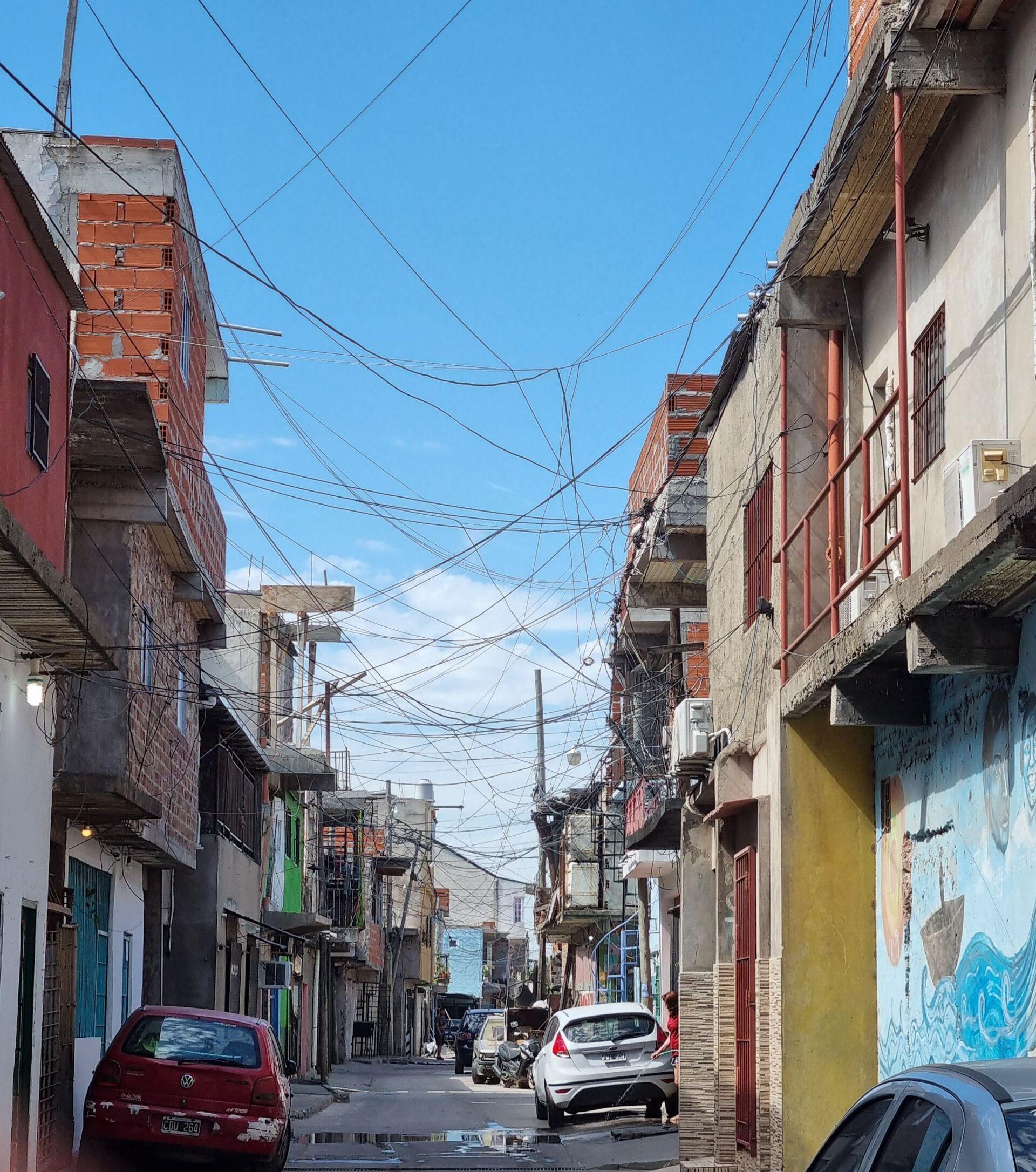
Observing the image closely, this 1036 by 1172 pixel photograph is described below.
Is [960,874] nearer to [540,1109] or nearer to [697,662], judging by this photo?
[540,1109]

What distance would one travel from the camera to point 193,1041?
602 inches

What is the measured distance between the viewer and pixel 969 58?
961cm

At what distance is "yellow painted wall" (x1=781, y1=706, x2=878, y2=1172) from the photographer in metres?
12.2

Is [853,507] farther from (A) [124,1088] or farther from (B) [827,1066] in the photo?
(A) [124,1088]

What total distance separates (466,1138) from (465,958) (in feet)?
292

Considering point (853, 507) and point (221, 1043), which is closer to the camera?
point (853, 507)

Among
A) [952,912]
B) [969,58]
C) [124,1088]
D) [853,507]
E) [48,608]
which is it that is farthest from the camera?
[124,1088]

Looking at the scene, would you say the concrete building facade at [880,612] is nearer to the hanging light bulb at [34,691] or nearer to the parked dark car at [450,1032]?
the hanging light bulb at [34,691]

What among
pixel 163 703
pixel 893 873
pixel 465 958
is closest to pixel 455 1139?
pixel 163 703

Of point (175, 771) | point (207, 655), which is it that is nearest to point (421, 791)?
point (207, 655)

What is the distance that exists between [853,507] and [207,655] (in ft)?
68.3

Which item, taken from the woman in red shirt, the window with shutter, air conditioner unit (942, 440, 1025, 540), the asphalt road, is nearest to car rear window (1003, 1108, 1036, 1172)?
air conditioner unit (942, 440, 1025, 540)

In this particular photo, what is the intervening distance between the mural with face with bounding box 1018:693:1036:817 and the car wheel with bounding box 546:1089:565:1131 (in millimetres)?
14468

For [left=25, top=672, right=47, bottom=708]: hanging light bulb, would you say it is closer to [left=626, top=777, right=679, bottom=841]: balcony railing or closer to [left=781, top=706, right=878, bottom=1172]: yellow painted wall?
[left=781, top=706, right=878, bottom=1172]: yellow painted wall
